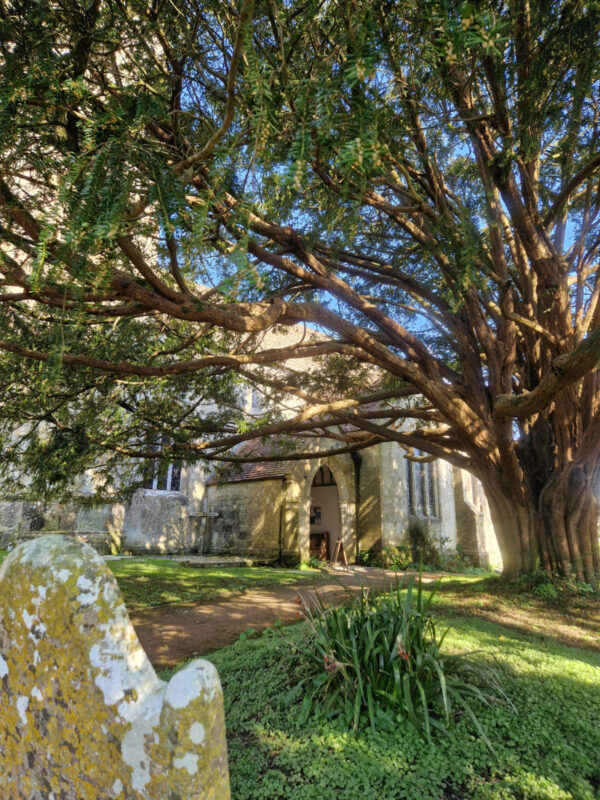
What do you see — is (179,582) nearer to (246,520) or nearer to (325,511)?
(246,520)

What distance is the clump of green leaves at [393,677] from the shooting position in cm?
310

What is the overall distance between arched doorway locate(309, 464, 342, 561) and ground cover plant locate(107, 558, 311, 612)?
266 inches

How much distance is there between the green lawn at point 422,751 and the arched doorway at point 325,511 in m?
15.2

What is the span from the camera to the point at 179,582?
9977 mm

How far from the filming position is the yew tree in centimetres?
204

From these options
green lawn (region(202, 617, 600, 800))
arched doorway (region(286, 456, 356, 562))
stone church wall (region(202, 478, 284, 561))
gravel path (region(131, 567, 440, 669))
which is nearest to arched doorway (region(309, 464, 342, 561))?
arched doorway (region(286, 456, 356, 562))

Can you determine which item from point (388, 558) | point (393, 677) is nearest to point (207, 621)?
point (393, 677)

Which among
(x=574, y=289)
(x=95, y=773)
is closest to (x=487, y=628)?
(x=95, y=773)

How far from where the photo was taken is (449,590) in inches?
329

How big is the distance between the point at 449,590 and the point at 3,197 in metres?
8.48

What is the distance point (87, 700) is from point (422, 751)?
231 cm

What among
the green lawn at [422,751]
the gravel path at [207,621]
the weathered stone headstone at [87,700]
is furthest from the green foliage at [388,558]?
the weathered stone headstone at [87,700]

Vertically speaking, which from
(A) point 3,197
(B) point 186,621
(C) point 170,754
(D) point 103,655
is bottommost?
(B) point 186,621

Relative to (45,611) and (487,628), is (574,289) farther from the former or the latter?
(45,611)
